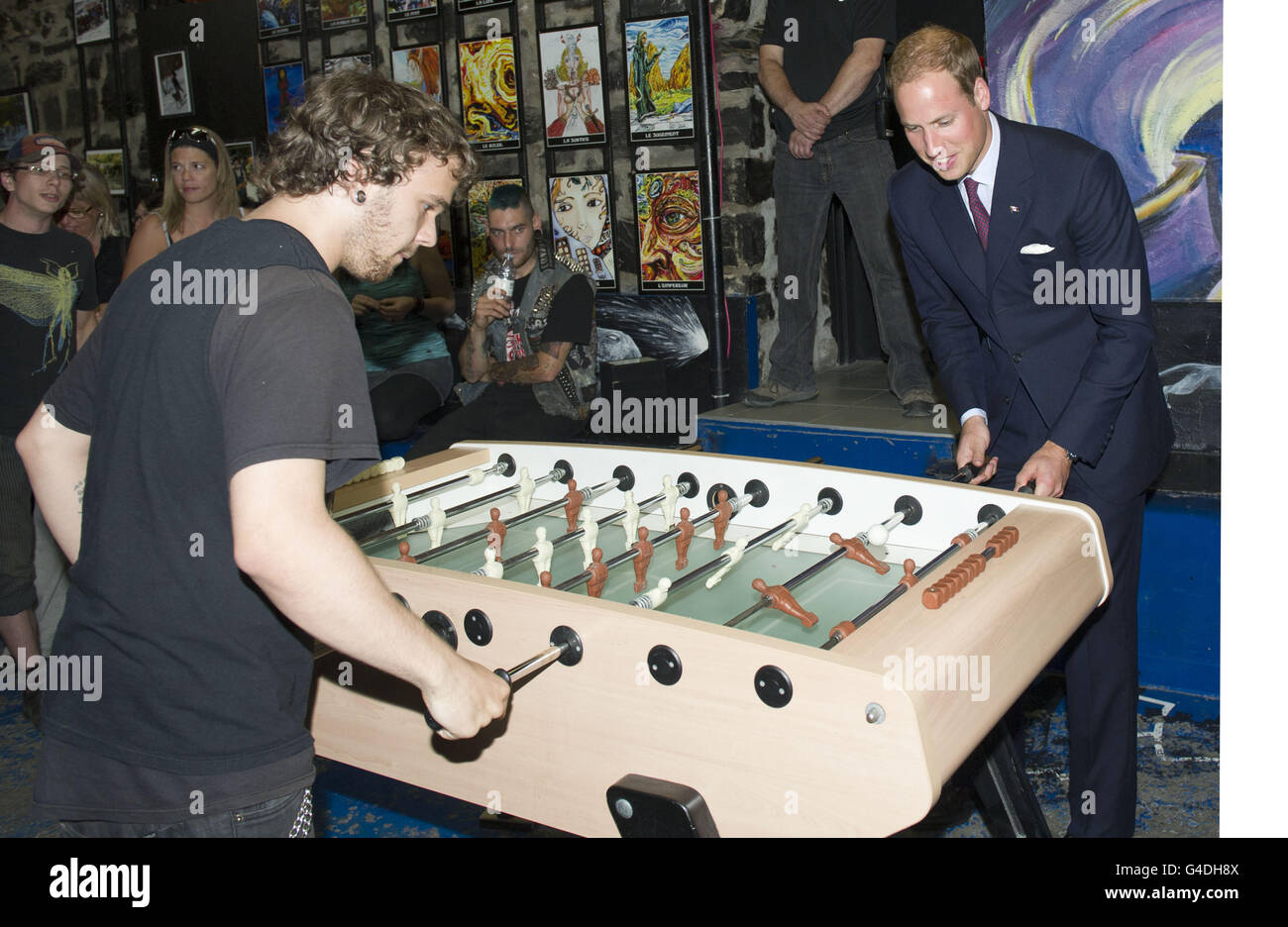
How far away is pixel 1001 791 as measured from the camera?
2.48 m

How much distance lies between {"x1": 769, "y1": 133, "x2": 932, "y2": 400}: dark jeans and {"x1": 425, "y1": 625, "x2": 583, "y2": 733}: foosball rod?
3046 mm

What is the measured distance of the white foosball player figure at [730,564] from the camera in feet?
7.43

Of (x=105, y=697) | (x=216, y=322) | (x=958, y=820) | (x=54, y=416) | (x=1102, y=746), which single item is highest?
(x=216, y=322)

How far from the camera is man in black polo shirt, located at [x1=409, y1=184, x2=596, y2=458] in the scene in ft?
14.3

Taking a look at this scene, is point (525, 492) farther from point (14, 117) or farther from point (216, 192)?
point (14, 117)

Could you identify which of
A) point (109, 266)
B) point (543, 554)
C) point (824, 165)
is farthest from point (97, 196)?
point (543, 554)

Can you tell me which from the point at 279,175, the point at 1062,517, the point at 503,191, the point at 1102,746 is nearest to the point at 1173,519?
the point at 1102,746

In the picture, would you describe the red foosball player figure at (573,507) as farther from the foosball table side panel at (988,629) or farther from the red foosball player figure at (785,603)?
the foosball table side panel at (988,629)

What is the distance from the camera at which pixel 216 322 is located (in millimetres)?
1410

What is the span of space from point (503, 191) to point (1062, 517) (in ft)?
9.07

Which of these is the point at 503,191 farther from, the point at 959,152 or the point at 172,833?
the point at 172,833

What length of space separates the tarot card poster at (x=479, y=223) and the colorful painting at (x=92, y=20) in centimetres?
306

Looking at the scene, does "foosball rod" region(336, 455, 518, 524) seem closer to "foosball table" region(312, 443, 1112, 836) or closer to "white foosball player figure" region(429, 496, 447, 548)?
"foosball table" region(312, 443, 1112, 836)

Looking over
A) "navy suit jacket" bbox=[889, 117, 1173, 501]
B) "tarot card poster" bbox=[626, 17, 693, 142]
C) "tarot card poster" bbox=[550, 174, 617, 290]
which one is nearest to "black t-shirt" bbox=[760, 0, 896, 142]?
"tarot card poster" bbox=[626, 17, 693, 142]
